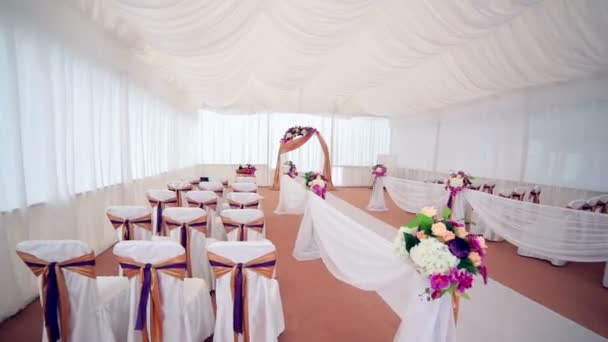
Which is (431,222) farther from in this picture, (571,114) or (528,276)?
(571,114)

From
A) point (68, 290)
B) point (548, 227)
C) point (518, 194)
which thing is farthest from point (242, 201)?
point (518, 194)

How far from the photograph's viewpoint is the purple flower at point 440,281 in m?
1.32

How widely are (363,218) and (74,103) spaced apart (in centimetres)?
522

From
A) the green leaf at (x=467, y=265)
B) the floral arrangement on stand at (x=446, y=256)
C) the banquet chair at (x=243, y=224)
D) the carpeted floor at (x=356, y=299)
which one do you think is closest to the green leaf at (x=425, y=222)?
the floral arrangement on stand at (x=446, y=256)

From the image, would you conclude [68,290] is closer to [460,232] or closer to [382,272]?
[382,272]

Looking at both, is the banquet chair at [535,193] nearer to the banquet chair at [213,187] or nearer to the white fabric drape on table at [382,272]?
the white fabric drape on table at [382,272]

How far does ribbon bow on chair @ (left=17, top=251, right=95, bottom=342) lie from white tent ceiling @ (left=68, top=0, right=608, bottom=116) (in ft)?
7.38

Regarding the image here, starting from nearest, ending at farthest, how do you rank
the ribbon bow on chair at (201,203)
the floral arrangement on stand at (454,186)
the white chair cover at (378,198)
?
the ribbon bow on chair at (201,203) → the floral arrangement on stand at (454,186) → the white chair cover at (378,198)

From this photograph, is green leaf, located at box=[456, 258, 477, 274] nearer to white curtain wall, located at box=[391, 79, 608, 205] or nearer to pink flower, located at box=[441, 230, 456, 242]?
pink flower, located at box=[441, 230, 456, 242]

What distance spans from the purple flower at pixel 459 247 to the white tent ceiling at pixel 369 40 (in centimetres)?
261

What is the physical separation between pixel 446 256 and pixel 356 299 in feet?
5.12

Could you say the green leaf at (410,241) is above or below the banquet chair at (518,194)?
above

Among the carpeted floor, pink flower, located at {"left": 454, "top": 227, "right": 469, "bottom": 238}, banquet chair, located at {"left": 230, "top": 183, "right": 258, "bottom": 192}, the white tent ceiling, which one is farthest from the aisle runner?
the white tent ceiling

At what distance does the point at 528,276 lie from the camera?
339 cm
